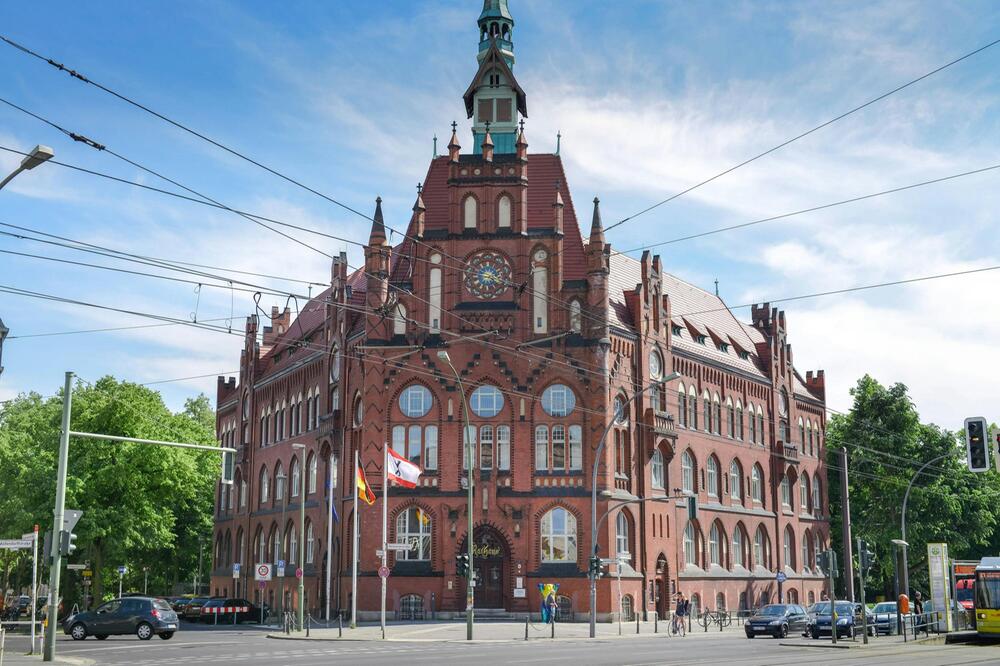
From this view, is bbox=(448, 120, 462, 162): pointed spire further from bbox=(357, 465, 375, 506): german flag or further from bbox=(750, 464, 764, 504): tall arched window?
bbox=(750, 464, 764, 504): tall arched window

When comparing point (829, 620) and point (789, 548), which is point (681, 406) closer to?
point (789, 548)

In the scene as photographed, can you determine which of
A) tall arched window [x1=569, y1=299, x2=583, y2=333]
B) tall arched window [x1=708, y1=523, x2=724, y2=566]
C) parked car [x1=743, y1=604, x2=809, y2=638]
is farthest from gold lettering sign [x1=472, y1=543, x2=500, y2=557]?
tall arched window [x1=708, y1=523, x2=724, y2=566]

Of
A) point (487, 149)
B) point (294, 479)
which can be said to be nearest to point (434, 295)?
point (487, 149)

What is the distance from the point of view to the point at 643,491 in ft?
166

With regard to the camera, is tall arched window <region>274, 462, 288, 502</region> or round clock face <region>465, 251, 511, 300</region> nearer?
round clock face <region>465, 251, 511, 300</region>

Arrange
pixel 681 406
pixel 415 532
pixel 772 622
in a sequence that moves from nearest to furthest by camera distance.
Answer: pixel 772 622 → pixel 415 532 → pixel 681 406

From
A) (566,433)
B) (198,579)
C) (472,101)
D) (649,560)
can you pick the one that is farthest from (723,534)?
(198,579)

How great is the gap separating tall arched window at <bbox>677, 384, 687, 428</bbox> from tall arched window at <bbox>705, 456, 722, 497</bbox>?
3.37 meters

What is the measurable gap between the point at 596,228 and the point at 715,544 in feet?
65.8

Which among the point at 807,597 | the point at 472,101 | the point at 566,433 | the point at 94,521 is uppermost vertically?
the point at 472,101

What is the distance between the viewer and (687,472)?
57312 mm

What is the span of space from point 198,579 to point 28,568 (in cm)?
1486

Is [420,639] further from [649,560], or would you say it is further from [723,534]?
[723,534]

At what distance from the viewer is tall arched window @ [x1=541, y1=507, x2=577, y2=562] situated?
47.6 metres
